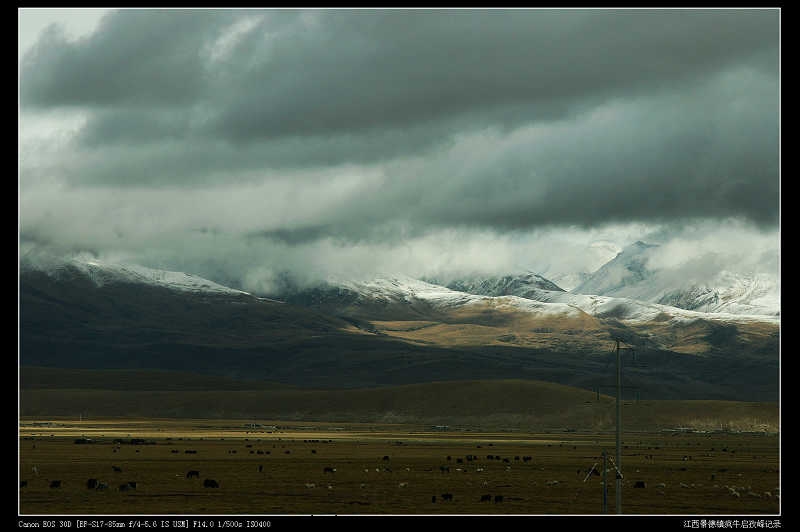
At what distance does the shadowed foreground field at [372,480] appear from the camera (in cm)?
5647

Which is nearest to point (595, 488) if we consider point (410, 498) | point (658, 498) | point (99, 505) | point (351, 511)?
point (658, 498)

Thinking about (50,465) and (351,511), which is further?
(50,465)

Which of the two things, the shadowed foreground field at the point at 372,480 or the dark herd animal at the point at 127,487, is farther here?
the dark herd animal at the point at 127,487

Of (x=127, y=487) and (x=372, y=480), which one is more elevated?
(x=127, y=487)

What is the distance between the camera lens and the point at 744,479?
8262 centimetres

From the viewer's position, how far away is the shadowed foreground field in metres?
56.5

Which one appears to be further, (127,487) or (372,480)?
(372,480)

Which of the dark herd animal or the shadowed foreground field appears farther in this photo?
the dark herd animal

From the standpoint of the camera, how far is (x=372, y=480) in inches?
2916
